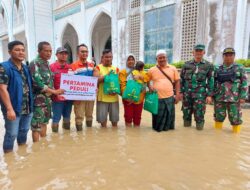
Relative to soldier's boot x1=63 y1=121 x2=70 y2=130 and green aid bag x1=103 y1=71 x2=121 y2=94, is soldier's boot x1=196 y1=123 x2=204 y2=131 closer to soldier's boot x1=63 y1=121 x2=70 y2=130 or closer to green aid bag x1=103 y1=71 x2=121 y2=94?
green aid bag x1=103 y1=71 x2=121 y2=94

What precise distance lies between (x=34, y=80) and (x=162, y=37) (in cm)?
733

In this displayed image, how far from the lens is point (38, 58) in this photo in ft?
10.2

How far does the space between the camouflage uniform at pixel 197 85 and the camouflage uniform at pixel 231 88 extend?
13 centimetres

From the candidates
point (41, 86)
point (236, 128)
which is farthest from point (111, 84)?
point (236, 128)

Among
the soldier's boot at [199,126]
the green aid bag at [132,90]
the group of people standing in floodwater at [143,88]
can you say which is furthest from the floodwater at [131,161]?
the green aid bag at [132,90]

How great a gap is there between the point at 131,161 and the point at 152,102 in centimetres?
134

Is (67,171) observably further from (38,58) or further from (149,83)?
(149,83)

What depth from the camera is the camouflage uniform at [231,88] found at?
3545 millimetres

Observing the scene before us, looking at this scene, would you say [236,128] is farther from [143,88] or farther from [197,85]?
[143,88]

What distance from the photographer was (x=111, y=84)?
3.64 metres

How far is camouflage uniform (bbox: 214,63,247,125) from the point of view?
3.54 metres

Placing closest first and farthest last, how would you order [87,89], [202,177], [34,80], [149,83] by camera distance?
[202,177], [34,80], [87,89], [149,83]

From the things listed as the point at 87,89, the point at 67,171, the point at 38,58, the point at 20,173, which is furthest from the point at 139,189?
the point at 38,58

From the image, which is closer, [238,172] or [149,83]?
[238,172]
